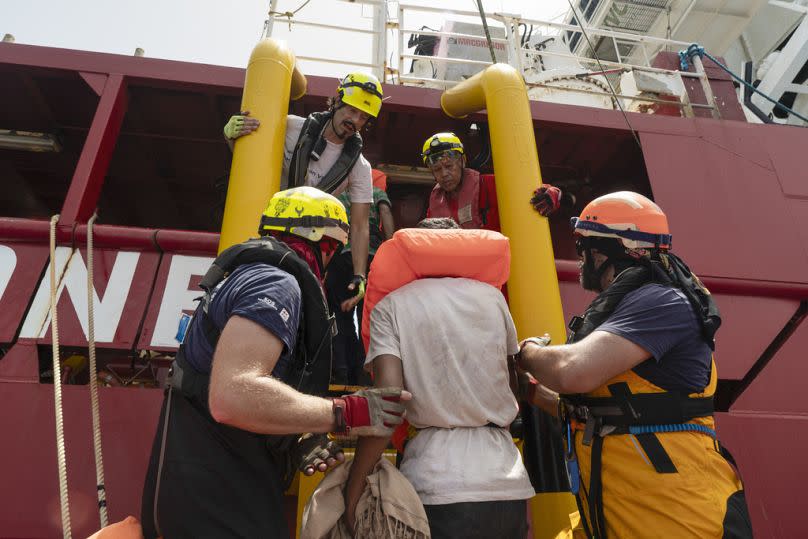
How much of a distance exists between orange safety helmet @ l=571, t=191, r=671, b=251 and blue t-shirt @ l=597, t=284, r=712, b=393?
0.29 meters

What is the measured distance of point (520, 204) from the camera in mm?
3350

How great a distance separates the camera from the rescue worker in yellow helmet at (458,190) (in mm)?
3775

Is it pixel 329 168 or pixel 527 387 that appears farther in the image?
pixel 329 168

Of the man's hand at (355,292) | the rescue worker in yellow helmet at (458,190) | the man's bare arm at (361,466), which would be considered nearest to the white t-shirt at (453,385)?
the man's bare arm at (361,466)

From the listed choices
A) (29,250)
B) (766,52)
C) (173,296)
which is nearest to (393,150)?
(173,296)

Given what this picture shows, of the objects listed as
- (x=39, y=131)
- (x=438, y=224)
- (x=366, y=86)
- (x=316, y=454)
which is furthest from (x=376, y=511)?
(x=39, y=131)

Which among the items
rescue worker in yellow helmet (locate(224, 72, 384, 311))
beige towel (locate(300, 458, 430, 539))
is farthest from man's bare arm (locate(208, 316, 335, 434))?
rescue worker in yellow helmet (locate(224, 72, 384, 311))

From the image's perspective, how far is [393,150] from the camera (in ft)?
18.1

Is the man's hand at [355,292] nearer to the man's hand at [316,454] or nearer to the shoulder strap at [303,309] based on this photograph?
the shoulder strap at [303,309]

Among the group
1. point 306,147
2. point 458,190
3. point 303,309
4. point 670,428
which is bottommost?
point 670,428

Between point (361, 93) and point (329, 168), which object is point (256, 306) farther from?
point (361, 93)

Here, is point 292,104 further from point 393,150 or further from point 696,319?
point 696,319

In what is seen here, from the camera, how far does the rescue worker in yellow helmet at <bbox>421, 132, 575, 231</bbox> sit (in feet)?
12.4

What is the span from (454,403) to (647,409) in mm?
706
